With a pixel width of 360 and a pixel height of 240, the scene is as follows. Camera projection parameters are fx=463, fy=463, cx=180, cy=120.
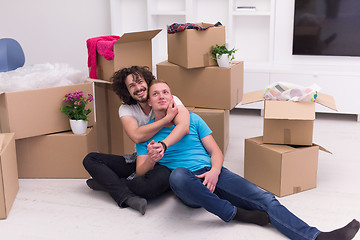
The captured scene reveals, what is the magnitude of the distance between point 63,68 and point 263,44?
2.23 m

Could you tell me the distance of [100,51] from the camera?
9.41 feet

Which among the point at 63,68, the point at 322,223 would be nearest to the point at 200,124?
the point at 322,223

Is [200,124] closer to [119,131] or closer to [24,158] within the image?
[119,131]

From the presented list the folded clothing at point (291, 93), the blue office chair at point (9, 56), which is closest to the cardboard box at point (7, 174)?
the blue office chair at point (9, 56)

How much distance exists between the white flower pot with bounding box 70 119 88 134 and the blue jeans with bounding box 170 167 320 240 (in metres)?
0.81

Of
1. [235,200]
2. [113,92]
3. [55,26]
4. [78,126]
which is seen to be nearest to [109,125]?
[113,92]

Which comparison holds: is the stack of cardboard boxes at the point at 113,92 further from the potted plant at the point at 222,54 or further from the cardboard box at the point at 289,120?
the cardboard box at the point at 289,120

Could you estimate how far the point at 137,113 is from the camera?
249 centimetres

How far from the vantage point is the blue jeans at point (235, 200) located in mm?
1990

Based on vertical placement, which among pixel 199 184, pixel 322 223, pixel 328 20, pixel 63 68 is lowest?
pixel 322 223

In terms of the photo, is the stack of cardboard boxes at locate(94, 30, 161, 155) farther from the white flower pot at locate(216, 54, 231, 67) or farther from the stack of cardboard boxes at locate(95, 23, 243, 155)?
the white flower pot at locate(216, 54, 231, 67)

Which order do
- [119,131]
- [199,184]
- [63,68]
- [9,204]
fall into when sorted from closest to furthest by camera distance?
[199,184], [9,204], [63,68], [119,131]

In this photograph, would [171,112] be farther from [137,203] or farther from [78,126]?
[78,126]

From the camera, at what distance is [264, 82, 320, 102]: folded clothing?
7.98 feet
